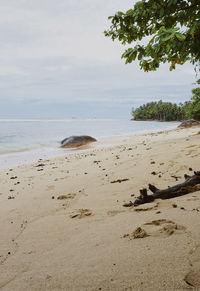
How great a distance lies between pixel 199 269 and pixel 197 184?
2624mm

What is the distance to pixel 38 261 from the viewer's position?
2891 millimetres

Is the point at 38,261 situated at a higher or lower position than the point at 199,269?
lower

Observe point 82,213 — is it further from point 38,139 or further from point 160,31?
point 38,139

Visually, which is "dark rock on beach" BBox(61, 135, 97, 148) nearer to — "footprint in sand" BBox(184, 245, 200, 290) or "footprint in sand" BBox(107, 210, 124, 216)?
"footprint in sand" BBox(107, 210, 124, 216)

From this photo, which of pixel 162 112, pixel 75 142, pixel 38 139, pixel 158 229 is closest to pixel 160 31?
pixel 158 229

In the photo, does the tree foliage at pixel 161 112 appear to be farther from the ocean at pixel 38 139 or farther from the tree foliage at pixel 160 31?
the tree foliage at pixel 160 31

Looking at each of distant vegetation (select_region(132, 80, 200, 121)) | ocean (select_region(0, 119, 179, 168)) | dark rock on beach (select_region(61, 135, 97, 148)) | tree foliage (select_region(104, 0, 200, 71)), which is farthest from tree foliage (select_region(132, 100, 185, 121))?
tree foliage (select_region(104, 0, 200, 71))

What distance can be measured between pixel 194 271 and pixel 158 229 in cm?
96

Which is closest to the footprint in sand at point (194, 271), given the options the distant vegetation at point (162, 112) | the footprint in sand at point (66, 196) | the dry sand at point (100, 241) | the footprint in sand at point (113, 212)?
the dry sand at point (100, 241)

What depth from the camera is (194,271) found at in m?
2.21

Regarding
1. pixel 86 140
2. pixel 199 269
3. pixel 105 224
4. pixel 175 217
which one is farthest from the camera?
pixel 86 140

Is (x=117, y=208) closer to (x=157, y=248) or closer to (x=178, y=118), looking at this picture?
(x=157, y=248)

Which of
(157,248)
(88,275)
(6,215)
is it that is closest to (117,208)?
(157,248)

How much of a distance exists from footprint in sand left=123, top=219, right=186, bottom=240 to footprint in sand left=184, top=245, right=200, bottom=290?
50 centimetres
